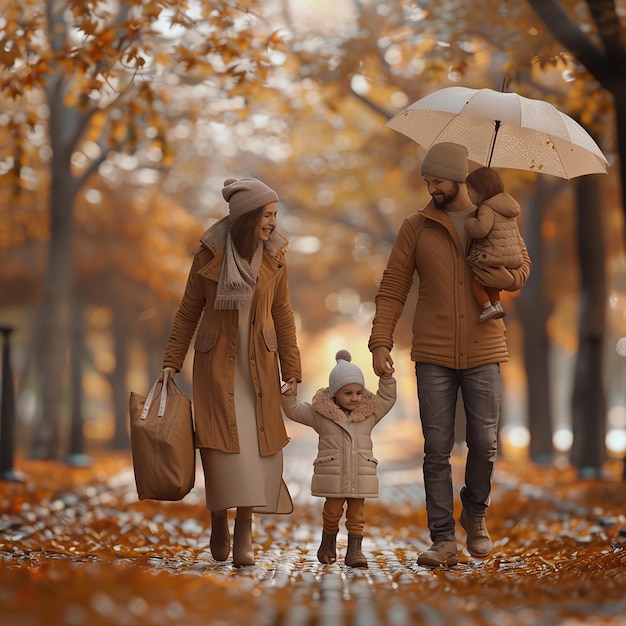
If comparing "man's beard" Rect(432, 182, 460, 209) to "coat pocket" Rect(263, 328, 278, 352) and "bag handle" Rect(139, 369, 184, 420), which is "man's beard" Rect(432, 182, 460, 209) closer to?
"coat pocket" Rect(263, 328, 278, 352)

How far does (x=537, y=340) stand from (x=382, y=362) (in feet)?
45.4

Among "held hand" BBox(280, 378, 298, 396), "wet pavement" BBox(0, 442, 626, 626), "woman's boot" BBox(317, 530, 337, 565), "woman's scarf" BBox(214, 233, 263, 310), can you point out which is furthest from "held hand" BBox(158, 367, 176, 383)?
"woman's boot" BBox(317, 530, 337, 565)

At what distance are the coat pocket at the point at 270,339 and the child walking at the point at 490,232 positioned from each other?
4.15ft

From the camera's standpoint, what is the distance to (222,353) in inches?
259

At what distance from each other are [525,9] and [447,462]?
6353 mm

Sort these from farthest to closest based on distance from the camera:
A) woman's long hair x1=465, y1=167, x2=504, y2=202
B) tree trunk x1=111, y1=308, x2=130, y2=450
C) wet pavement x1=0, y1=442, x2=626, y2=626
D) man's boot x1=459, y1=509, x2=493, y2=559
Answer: tree trunk x1=111, y1=308, x2=130, y2=450 < man's boot x1=459, y1=509, x2=493, y2=559 < woman's long hair x1=465, y1=167, x2=504, y2=202 < wet pavement x1=0, y1=442, x2=626, y2=626

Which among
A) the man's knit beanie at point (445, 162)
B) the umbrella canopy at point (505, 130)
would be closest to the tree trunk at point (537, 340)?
→ the umbrella canopy at point (505, 130)

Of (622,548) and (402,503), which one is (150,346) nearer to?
(402,503)

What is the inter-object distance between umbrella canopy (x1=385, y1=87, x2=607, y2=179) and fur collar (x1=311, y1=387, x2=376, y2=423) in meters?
1.84

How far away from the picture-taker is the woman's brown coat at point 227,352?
6.55 metres

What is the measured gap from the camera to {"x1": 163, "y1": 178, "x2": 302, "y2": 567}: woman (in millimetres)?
6477

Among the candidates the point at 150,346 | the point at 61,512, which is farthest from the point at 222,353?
the point at 150,346

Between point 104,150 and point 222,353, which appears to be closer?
point 222,353

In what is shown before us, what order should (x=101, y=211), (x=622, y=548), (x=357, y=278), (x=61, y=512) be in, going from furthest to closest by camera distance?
(x=357, y=278), (x=101, y=211), (x=61, y=512), (x=622, y=548)
